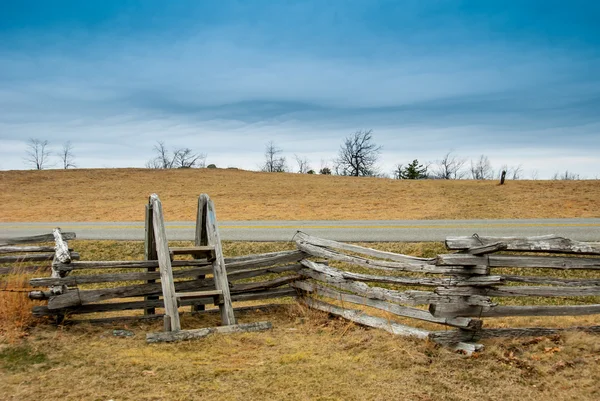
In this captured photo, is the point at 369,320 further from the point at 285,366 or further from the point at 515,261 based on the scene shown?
the point at 515,261

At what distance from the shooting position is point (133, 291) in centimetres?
686

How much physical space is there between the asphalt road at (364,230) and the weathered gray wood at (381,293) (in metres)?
4.99

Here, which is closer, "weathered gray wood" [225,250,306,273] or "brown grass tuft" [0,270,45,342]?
"brown grass tuft" [0,270,45,342]

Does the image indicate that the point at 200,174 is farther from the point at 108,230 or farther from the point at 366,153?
the point at 366,153

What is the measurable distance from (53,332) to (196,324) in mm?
1860

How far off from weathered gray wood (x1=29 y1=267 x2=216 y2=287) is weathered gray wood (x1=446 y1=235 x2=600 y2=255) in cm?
366

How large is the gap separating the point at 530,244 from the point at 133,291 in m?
5.20

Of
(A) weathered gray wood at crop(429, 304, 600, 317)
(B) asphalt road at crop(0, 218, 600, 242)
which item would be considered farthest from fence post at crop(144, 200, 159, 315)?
(B) asphalt road at crop(0, 218, 600, 242)

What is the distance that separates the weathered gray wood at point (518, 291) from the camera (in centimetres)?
566

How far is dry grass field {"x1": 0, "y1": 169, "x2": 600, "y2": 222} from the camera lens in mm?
19766

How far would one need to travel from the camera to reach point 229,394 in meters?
4.49

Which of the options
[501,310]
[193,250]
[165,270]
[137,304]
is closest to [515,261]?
[501,310]

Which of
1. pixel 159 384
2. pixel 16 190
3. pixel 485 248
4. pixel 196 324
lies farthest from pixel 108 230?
pixel 16 190

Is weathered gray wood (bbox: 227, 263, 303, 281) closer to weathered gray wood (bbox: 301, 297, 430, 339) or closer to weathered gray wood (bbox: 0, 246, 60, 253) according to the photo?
weathered gray wood (bbox: 301, 297, 430, 339)
